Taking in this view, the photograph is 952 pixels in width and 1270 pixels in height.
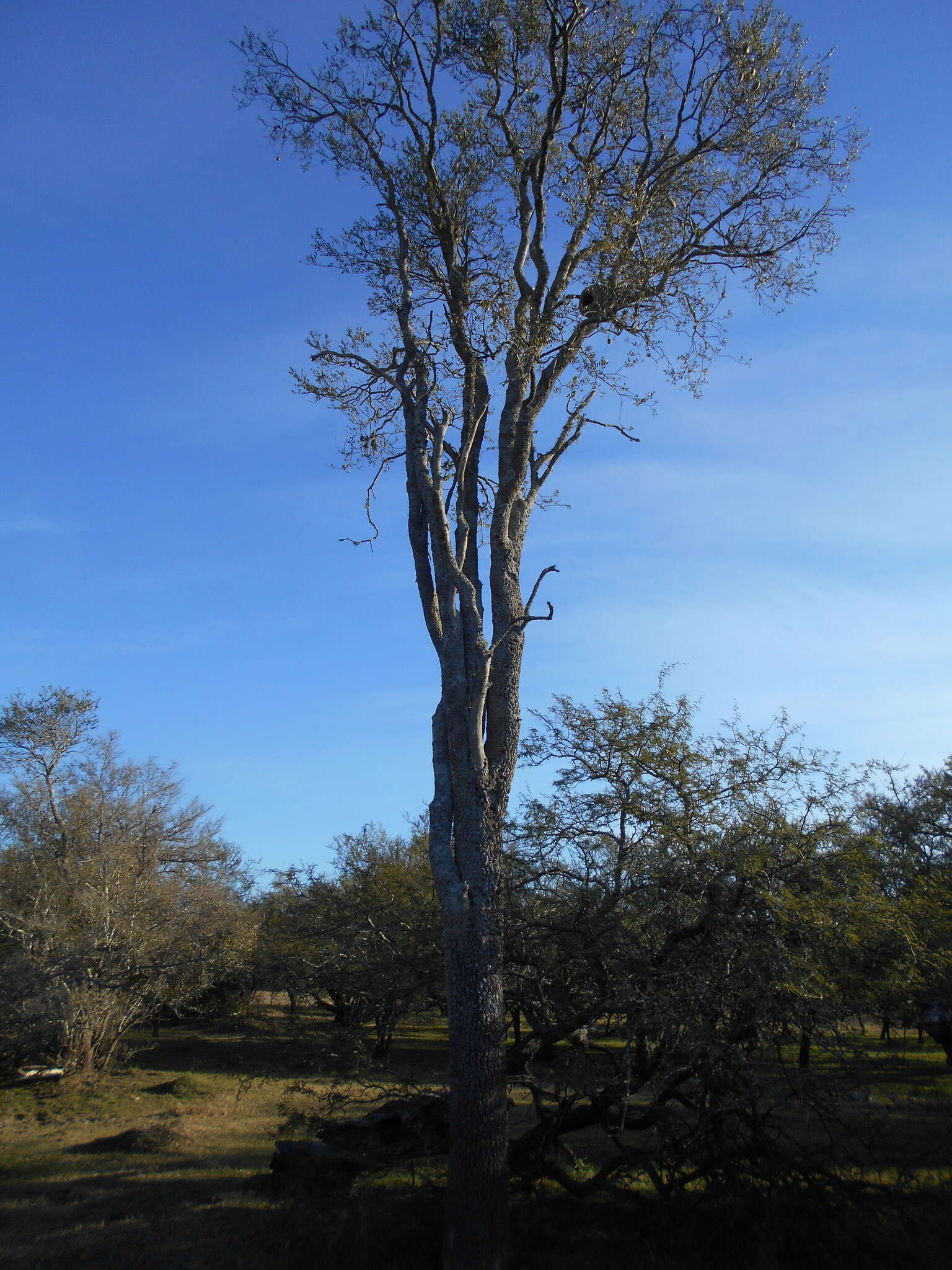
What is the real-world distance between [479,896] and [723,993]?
6.88 ft

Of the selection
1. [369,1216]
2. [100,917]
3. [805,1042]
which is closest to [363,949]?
[369,1216]

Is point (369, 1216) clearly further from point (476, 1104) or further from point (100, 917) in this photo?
point (100, 917)

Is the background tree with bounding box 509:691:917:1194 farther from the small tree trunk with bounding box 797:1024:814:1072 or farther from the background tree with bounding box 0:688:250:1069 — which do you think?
the background tree with bounding box 0:688:250:1069

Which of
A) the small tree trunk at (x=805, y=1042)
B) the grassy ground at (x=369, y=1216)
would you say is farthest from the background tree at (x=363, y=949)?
the small tree trunk at (x=805, y=1042)

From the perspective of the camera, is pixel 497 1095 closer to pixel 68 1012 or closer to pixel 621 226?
pixel 621 226

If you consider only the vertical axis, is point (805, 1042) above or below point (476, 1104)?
above

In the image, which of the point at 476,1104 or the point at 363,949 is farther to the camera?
the point at 363,949

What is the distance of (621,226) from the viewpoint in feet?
29.5

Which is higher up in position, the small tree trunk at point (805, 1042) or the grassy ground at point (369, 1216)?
the small tree trunk at point (805, 1042)

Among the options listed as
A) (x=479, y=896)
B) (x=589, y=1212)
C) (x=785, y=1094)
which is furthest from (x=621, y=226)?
(x=589, y=1212)

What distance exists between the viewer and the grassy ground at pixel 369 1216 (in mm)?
5844

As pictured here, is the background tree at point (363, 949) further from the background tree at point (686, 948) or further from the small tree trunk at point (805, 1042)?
the small tree trunk at point (805, 1042)

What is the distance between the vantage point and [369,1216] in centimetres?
715

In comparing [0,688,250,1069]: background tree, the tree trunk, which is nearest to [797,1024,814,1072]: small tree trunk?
the tree trunk
